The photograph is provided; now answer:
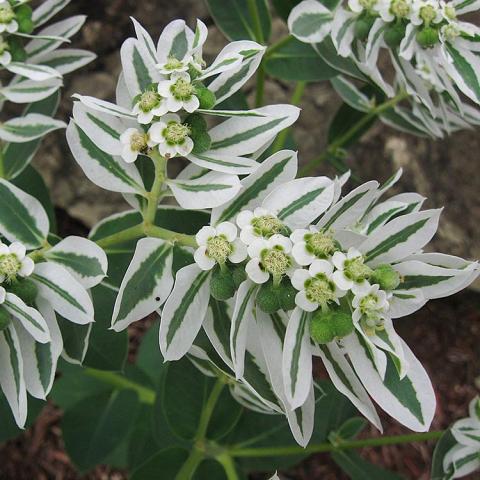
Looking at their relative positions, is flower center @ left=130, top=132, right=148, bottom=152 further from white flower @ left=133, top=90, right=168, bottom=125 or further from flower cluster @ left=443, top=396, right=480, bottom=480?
flower cluster @ left=443, top=396, right=480, bottom=480

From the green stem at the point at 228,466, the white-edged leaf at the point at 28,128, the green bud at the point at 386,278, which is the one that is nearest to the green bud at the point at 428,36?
the green bud at the point at 386,278

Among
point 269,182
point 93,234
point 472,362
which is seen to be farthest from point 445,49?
point 472,362

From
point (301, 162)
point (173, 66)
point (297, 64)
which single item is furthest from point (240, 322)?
point (301, 162)

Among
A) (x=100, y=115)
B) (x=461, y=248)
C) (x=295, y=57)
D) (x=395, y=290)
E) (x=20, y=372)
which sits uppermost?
(x=100, y=115)

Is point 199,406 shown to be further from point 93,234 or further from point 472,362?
point 472,362

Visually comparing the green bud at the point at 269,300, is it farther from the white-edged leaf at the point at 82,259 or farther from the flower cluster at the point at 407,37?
the flower cluster at the point at 407,37

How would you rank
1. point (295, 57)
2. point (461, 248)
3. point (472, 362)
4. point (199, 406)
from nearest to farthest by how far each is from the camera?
point (199, 406)
point (295, 57)
point (461, 248)
point (472, 362)
